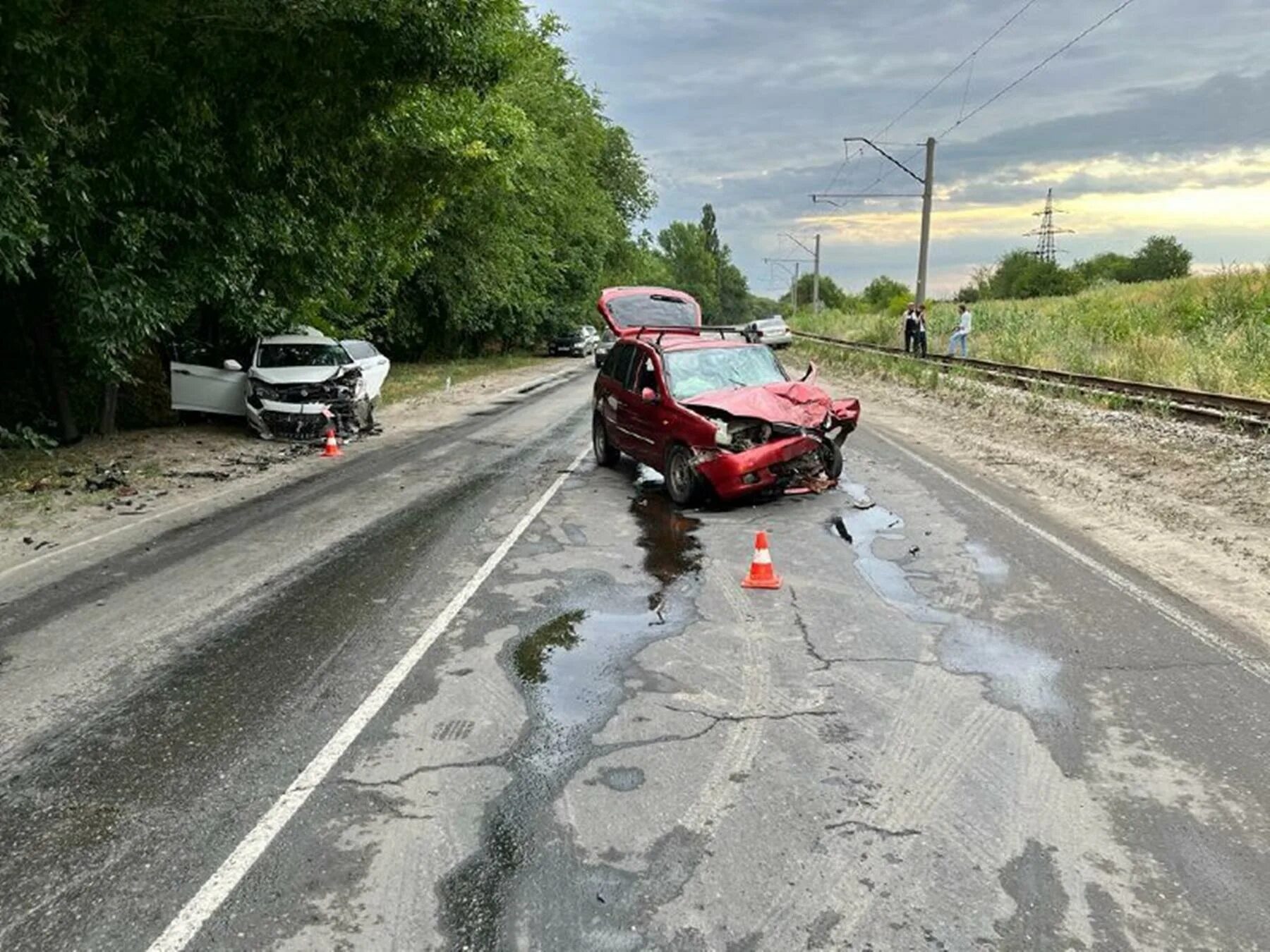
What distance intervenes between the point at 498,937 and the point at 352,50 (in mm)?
10635

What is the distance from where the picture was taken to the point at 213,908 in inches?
123

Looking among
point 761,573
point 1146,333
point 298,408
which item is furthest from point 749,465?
point 1146,333

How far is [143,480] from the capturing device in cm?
1175

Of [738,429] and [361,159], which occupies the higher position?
[361,159]

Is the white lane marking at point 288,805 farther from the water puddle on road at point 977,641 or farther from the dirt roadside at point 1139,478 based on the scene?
the dirt roadside at point 1139,478

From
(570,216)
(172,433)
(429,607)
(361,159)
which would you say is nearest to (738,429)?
(429,607)

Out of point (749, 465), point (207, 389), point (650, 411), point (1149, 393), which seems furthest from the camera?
point (1149, 393)

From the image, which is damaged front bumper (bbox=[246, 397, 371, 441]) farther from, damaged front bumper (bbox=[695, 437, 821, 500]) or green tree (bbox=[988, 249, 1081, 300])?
green tree (bbox=[988, 249, 1081, 300])

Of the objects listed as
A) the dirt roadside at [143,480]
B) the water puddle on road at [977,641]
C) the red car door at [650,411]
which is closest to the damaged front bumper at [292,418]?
the dirt roadside at [143,480]

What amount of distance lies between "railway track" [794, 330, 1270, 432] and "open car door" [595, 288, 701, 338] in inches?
297

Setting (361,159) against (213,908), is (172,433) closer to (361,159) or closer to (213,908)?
(361,159)

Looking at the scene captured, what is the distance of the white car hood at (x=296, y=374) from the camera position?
50.4 feet

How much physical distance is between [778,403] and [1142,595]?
4090 millimetres

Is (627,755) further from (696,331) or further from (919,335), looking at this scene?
(919,335)
